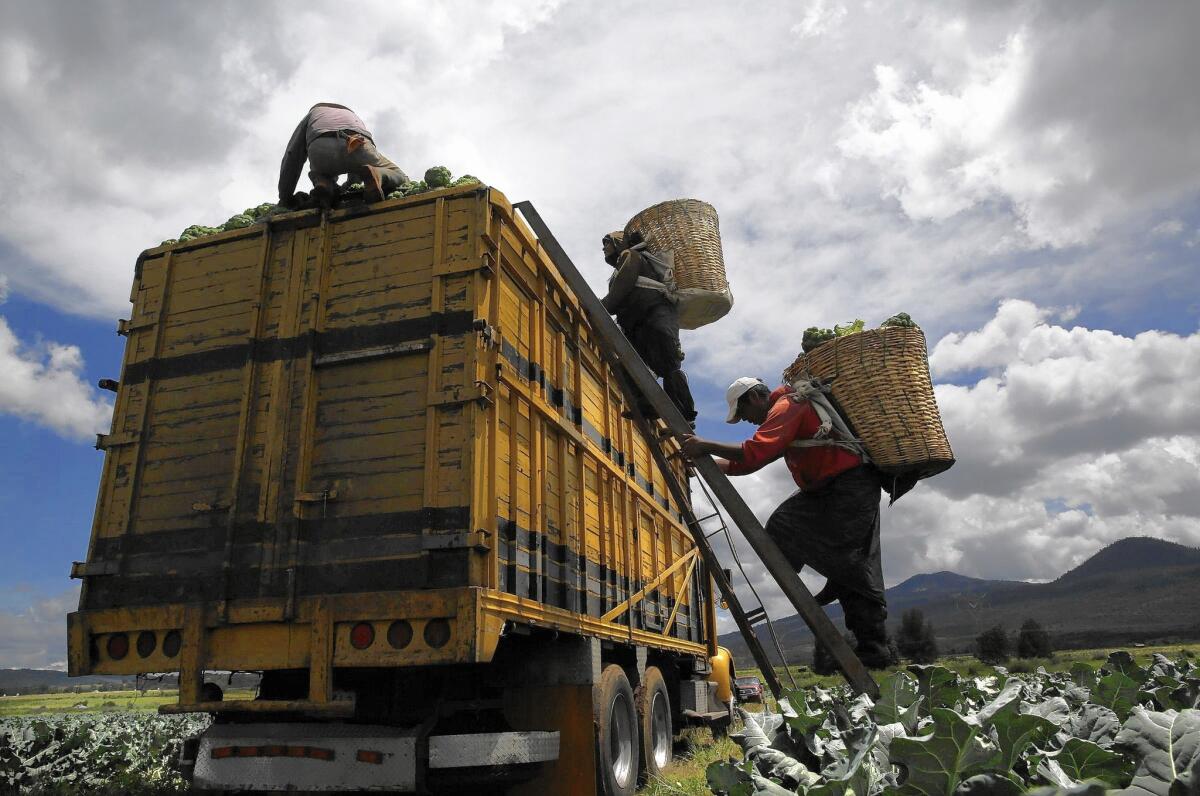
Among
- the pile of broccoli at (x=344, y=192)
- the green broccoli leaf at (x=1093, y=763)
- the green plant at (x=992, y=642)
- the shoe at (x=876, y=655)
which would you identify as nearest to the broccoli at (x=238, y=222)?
the pile of broccoli at (x=344, y=192)

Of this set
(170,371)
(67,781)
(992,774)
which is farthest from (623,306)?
(67,781)

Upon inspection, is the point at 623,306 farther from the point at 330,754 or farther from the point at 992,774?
the point at 992,774

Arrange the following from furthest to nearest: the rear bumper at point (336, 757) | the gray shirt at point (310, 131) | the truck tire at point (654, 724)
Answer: the truck tire at point (654, 724)
the gray shirt at point (310, 131)
the rear bumper at point (336, 757)

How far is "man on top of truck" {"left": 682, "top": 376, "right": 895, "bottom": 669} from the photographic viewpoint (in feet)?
15.5

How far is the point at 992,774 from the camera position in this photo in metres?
1.36

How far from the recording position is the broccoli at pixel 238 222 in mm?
5430

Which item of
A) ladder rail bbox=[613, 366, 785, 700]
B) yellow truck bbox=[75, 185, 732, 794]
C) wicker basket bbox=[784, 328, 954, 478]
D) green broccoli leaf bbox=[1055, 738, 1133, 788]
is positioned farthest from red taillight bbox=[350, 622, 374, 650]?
green broccoli leaf bbox=[1055, 738, 1133, 788]

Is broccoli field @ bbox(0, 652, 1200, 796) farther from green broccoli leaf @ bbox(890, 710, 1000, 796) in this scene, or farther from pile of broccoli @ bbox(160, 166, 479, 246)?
pile of broccoli @ bbox(160, 166, 479, 246)

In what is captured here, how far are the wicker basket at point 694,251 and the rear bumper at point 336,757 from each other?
4.19 metres

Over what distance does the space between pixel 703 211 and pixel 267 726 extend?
5.33 meters

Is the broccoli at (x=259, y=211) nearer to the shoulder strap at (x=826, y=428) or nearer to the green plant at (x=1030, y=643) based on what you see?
the shoulder strap at (x=826, y=428)

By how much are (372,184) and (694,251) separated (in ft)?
10.1

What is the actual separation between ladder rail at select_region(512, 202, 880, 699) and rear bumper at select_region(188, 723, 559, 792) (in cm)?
181

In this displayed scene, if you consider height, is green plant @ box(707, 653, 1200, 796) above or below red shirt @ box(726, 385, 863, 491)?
below
